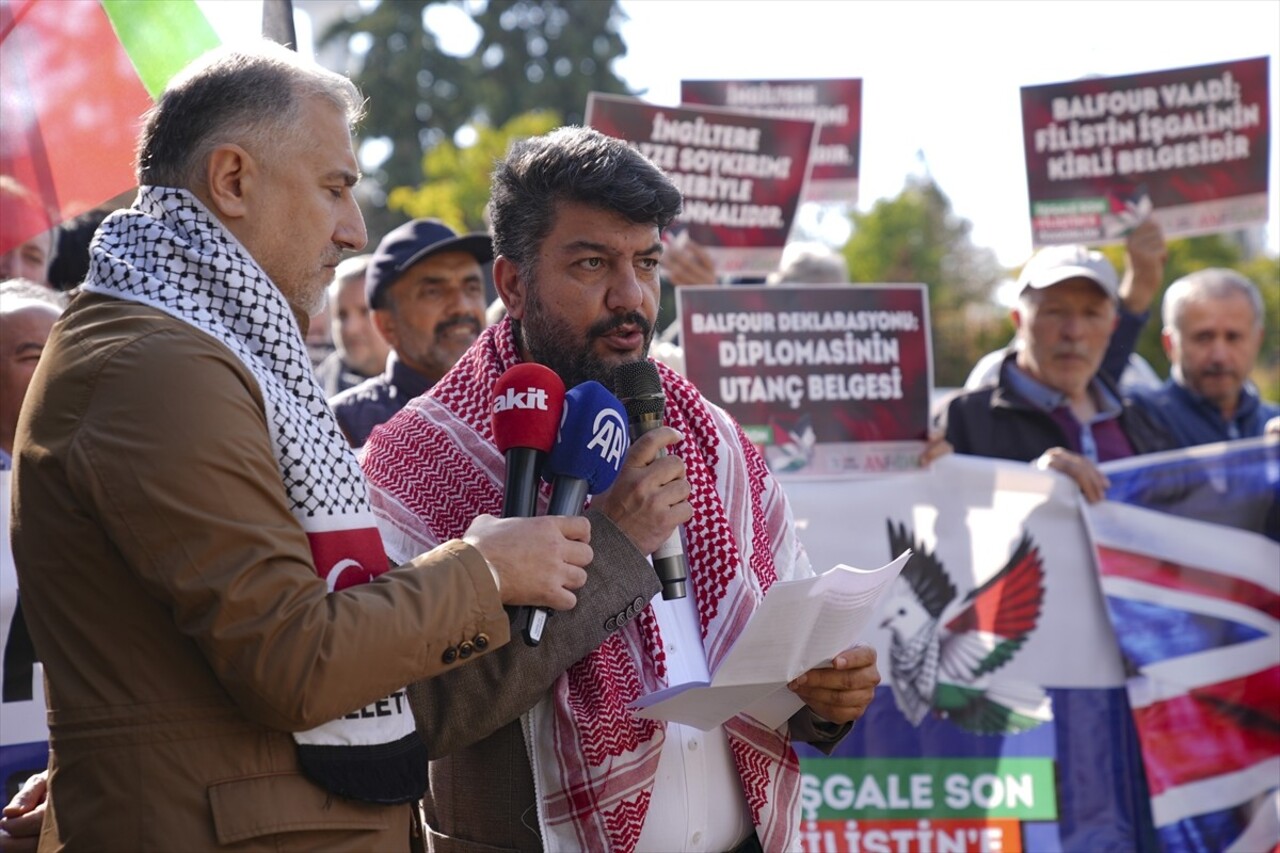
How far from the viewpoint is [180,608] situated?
73.2 inches

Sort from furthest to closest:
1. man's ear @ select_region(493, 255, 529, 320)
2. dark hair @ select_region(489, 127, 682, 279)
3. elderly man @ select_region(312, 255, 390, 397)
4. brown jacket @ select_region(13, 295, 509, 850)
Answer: elderly man @ select_region(312, 255, 390, 397) → man's ear @ select_region(493, 255, 529, 320) → dark hair @ select_region(489, 127, 682, 279) → brown jacket @ select_region(13, 295, 509, 850)

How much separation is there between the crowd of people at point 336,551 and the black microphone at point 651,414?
0.09 meters

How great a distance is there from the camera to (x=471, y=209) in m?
25.8

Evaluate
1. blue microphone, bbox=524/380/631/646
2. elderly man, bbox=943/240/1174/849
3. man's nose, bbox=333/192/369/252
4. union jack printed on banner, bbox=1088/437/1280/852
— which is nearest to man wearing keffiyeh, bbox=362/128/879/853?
blue microphone, bbox=524/380/631/646

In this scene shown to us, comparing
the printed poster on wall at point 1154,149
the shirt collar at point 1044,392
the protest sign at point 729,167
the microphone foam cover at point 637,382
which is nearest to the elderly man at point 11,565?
the microphone foam cover at point 637,382

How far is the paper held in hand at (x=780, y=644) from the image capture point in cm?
236

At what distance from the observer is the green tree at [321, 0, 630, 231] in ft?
129

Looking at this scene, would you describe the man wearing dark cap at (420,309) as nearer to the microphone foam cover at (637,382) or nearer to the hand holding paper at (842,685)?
the microphone foam cover at (637,382)

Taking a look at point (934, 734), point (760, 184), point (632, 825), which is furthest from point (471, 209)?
point (632, 825)

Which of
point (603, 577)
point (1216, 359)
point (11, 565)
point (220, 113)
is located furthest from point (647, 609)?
point (1216, 359)

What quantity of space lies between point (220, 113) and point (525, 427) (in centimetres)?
65

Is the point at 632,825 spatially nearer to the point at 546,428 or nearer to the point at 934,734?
the point at 546,428

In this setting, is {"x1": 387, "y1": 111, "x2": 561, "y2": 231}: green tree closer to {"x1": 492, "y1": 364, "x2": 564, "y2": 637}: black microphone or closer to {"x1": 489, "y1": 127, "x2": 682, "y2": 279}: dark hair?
{"x1": 489, "y1": 127, "x2": 682, "y2": 279}: dark hair

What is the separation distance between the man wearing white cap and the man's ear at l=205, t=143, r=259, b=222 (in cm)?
369
